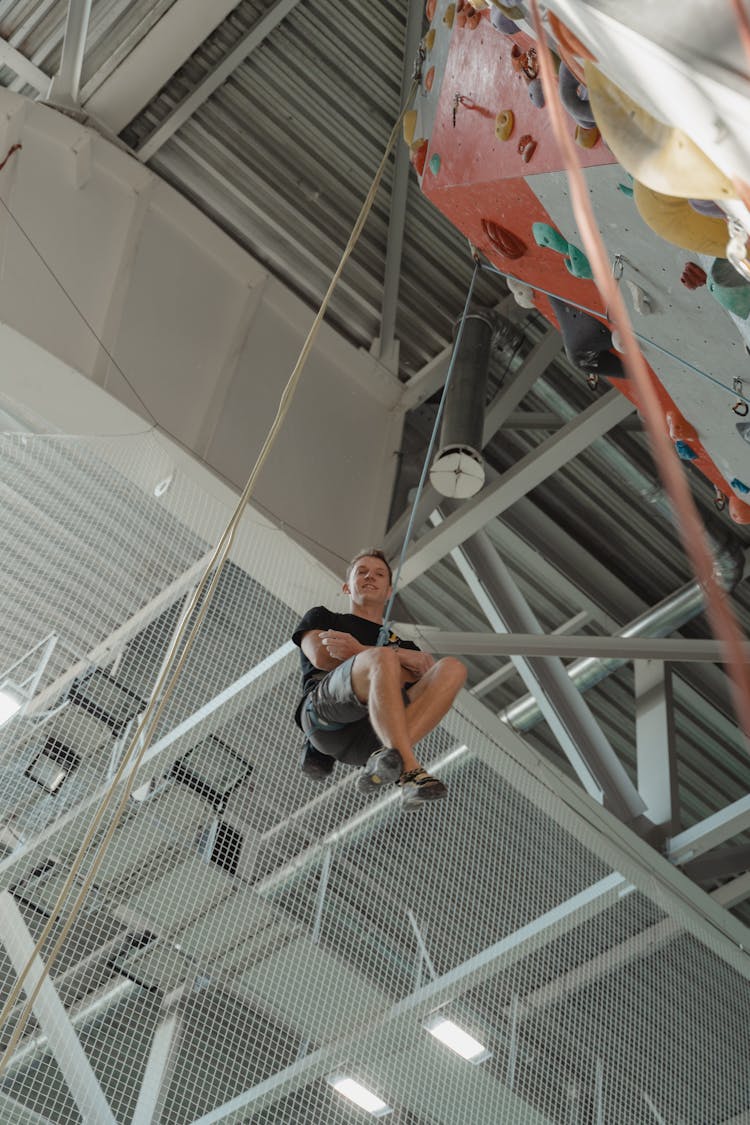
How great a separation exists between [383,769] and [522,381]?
14.6ft

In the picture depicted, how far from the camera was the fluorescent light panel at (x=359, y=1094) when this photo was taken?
625 centimetres

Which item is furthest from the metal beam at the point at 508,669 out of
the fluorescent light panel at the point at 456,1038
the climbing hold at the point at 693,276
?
the climbing hold at the point at 693,276

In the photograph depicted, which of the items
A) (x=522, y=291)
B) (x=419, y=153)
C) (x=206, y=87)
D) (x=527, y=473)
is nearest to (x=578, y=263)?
(x=522, y=291)

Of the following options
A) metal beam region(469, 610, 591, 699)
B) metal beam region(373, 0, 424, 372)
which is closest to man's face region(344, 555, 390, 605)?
metal beam region(373, 0, 424, 372)

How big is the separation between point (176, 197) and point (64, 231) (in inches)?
40.3

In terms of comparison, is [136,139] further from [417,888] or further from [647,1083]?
[647,1083]

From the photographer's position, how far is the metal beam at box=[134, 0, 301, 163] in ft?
26.6

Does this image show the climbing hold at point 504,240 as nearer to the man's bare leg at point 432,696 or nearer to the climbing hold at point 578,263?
the climbing hold at point 578,263

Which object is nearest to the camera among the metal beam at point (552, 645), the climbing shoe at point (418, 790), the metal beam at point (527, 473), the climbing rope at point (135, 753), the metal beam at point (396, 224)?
the climbing shoe at point (418, 790)

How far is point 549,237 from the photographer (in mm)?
4629

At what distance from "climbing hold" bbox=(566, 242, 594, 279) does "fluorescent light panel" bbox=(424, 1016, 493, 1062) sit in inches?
149

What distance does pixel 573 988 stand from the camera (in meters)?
7.07

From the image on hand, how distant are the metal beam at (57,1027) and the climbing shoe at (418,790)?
2280 mm

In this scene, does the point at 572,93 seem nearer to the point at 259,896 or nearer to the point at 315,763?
the point at 315,763
